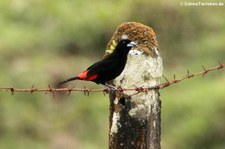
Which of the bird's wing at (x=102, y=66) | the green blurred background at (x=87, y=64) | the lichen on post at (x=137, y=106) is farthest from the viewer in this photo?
the green blurred background at (x=87, y=64)

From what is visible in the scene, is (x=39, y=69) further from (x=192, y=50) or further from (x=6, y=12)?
(x=192, y=50)

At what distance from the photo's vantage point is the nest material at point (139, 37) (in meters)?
3.66

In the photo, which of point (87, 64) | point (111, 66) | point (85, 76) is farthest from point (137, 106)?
point (87, 64)

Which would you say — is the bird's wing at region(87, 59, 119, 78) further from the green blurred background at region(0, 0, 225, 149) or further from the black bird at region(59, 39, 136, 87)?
the green blurred background at region(0, 0, 225, 149)

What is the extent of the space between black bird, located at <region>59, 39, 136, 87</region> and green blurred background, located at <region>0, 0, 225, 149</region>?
7.11 m

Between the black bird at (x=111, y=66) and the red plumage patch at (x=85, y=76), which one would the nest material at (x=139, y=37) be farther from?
the red plumage patch at (x=85, y=76)

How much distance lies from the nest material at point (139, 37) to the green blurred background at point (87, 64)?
23.1 ft

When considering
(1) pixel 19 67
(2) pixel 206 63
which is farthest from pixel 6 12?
(2) pixel 206 63

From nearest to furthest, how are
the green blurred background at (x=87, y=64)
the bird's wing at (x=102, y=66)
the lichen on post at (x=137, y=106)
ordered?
the lichen on post at (x=137, y=106) → the bird's wing at (x=102, y=66) → the green blurred background at (x=87, y=64)

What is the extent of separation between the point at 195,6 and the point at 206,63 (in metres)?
2.43

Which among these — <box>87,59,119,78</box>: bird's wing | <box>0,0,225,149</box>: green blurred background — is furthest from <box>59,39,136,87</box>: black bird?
<box>0,0,225,149</box>: green blurred background

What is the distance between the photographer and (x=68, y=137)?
37.9ft

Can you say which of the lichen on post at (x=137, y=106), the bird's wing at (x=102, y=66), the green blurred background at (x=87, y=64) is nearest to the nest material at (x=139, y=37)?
the lichen on post at (x=137, y=106)

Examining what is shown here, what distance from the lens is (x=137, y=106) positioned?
3.55 meters
